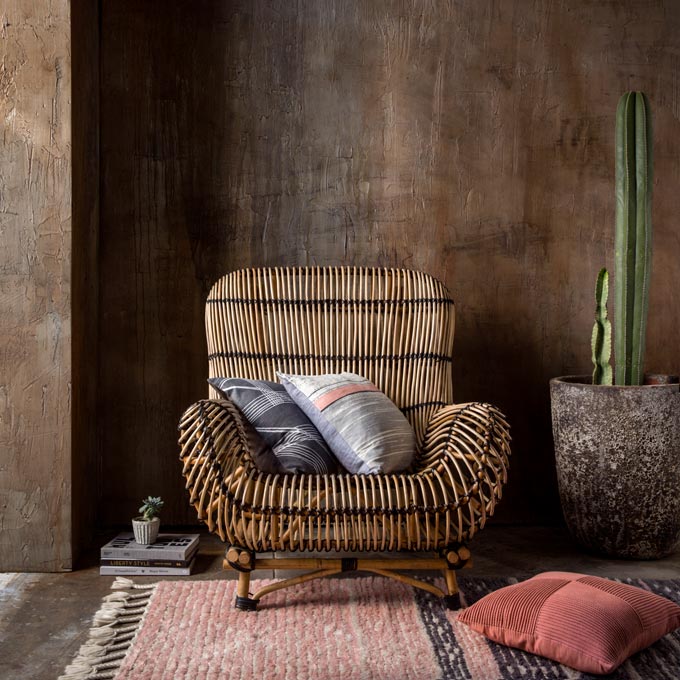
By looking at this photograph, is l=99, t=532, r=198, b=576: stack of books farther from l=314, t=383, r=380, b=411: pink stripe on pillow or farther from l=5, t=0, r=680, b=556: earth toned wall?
l=314, t=383, r=380, b=411: pink stripe on pillow

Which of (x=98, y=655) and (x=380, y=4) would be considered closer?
(x=98, y=655)

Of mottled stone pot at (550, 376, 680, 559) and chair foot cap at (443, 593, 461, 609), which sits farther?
mottled stone pot at (550, 376, 680, 559)

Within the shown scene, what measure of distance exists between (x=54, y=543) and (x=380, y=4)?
2.24 metres

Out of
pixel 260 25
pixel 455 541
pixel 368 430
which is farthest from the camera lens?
pixel 260 25

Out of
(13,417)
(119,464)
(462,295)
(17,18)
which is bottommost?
(119,464)

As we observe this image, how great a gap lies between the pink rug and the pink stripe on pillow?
54 centimetres

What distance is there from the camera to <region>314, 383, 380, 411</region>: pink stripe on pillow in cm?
235

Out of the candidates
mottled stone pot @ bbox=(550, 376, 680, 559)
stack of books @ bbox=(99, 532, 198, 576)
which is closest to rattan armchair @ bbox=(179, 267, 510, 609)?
stack of books @ bbox=(99, 532, 198, 576)

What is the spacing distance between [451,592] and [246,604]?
0.56 metres

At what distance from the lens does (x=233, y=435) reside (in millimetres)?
2184

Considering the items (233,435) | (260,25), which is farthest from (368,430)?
(260,25)

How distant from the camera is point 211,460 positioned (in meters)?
2.06

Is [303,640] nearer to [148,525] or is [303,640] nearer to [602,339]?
[148,525]

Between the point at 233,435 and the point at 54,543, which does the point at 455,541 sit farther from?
the point at 54,543
